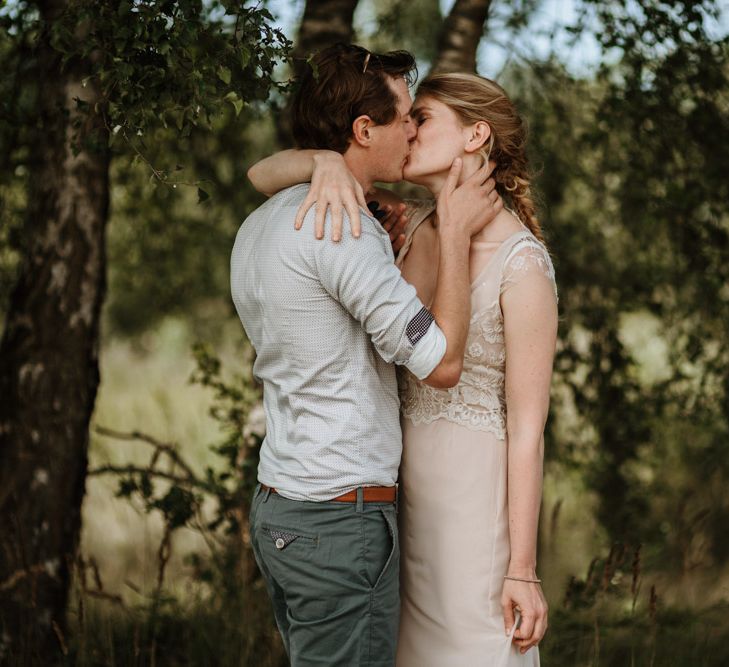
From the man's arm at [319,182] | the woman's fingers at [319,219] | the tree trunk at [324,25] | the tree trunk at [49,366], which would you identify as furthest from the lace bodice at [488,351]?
the tree trunk at [324,25]

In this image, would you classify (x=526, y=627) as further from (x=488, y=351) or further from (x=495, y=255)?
(x=495, y=255)

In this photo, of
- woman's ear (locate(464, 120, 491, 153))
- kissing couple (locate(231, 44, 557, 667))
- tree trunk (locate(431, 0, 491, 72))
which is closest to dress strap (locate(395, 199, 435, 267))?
kissing couple (locate(231, 44, 557, 667))

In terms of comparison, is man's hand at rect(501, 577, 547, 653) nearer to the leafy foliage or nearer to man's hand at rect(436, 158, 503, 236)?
man's hand at rect(436, 158, 503, 236)

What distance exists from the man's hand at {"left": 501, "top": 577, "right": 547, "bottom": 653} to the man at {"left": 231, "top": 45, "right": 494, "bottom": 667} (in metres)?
0.31

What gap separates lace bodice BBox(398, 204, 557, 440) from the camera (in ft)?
7.54

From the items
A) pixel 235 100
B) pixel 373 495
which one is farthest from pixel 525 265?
pixel 235 100

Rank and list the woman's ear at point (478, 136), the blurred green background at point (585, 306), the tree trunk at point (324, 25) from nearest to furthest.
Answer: the woman's ear at point (478, 136), the blurred green background at point (585, 306), the tree trunk at point (324, 25)

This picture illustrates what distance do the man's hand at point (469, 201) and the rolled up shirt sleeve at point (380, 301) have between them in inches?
11.7

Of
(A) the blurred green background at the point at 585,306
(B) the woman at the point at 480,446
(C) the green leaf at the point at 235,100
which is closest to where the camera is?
(C) the green leaf at the point at 235,100

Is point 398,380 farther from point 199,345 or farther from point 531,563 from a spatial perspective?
point 199,345

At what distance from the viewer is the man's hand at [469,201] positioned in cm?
224

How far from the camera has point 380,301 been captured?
6.47 feet

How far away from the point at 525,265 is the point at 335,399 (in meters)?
0.60

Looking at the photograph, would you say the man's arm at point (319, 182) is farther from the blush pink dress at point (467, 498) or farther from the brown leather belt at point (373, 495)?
the brown leather belt at point (373, 495)
